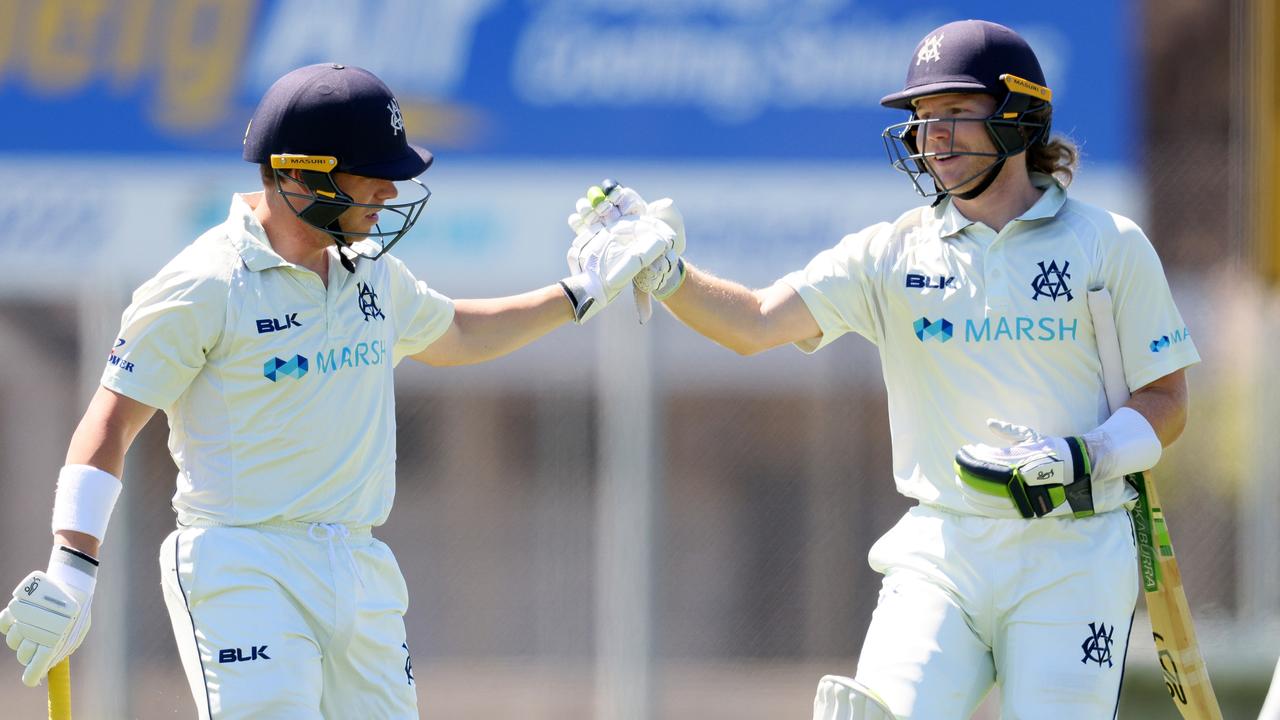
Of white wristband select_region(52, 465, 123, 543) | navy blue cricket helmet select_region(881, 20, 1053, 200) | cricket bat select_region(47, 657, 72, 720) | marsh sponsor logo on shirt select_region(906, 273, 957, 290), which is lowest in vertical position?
cricket bat select_region(47, 657, 72, 720)

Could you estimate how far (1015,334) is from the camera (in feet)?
12.2

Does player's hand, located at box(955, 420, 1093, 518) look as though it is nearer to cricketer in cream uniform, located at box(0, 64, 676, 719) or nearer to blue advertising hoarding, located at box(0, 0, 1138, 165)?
cricketer in cream uniform, located at box(0, 64, 676, 719)

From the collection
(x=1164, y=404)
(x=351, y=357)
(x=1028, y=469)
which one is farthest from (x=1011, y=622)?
(x=351, y=357)

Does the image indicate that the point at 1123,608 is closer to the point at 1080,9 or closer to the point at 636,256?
the point at 636,256

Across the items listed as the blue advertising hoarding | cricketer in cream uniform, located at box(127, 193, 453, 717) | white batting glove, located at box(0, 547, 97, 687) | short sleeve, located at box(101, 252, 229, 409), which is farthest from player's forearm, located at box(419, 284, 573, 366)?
the blue advertising hoarding

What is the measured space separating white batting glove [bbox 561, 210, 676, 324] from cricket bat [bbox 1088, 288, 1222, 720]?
116 centimetres

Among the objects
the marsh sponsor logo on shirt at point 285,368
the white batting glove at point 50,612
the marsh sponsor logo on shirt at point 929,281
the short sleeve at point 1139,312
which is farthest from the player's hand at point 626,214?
the white batting glove at point 50,612

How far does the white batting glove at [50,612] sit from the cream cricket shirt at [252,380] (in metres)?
0.26

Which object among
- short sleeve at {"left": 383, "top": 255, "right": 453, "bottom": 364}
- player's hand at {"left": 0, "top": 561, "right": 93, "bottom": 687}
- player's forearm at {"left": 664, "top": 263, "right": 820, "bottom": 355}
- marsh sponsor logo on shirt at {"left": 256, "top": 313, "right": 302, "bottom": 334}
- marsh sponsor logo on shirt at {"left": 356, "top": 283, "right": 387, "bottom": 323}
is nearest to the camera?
player's hand at {"left": 0, "top": 561, "right": 93, "bottom": 687}

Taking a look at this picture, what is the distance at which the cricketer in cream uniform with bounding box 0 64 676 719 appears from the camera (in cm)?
339

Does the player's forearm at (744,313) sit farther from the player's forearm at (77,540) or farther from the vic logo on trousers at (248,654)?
the player's forearm at (77,540)

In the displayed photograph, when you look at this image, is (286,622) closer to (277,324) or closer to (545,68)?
(277,324)

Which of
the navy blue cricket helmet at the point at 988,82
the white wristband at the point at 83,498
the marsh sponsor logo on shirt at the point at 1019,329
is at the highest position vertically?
the navy blue cricket helmet at the point at 988,82

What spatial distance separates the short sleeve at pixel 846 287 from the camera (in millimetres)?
4008
